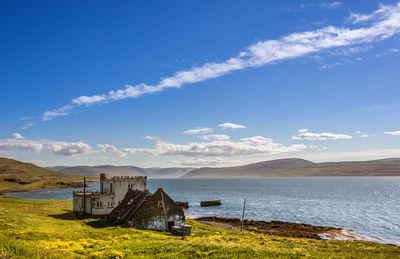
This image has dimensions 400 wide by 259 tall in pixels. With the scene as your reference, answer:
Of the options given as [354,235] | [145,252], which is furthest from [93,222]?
[354,235]

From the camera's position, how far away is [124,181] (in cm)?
6438

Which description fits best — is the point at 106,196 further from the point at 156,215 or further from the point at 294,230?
the point at 294,230

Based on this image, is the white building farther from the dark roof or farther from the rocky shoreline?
the rocky shoreline

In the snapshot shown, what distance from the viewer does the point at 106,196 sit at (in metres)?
60.3

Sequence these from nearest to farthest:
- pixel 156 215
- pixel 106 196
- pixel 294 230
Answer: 1. pixel 156 215
2. pixel 106 196
3. pixel 294 230

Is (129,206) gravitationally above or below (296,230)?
above

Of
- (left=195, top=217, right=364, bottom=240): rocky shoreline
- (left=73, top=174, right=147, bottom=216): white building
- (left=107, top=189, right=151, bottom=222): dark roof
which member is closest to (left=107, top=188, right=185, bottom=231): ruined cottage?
(left=107, top=189, right=151, bottom=222): dark roof

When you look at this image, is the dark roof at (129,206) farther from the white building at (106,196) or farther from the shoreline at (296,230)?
the shoreline at (296,230)

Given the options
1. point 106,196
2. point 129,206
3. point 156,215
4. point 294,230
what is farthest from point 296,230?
point 106,196

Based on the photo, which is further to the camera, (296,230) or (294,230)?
(294,230)

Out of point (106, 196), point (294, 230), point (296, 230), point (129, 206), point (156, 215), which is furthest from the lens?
point (294, 230)

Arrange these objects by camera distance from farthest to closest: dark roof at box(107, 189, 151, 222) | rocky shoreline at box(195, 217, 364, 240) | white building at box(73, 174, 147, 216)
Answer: white building at box(73, 174, 147, 216), rocky shoreline at box(195, 217, 364, 240), dark roof at box(107, 189, 151, 222)

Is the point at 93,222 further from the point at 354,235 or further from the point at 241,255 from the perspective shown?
the point at 354,235

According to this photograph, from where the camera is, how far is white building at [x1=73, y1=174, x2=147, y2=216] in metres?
59.1
